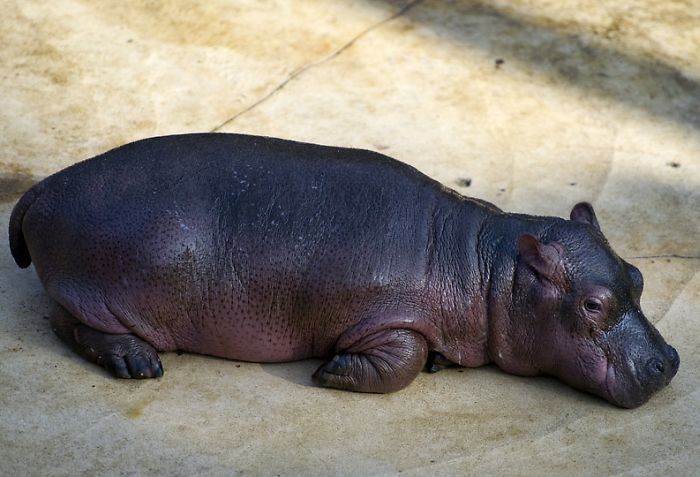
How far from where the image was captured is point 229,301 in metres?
5.21

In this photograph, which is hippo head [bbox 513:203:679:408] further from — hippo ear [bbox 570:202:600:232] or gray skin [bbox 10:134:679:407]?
hippo ear [bbox 570:202:600:232]

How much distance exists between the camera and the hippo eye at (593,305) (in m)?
5.14

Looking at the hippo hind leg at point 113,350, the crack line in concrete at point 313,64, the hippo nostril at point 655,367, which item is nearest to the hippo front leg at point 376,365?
the hippo hind leg at point 113,350

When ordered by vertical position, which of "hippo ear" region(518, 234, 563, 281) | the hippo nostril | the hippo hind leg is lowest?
the hippo nostril

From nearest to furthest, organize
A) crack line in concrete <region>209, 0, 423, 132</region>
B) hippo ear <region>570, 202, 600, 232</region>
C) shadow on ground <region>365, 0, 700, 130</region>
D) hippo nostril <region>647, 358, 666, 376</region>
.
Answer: hippo nostril <region>647, 358, 666, 376</region> → hippo ear <region>570, 202, 600, 232</region> → crack line in concrete <region>209, 0, 423, 132</region> → shadow on ground <region>365, 0, 700, 130</region>

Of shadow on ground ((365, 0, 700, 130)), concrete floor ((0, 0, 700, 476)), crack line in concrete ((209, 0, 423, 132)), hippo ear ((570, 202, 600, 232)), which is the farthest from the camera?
shadow on ground ((365, 0, 700, 130))

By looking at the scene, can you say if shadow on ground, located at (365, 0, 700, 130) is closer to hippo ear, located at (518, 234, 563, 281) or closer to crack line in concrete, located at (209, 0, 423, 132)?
crack line in concrete, located at (209, 0, 423, 132)

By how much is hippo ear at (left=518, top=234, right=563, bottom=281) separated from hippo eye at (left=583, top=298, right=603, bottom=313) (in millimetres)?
183

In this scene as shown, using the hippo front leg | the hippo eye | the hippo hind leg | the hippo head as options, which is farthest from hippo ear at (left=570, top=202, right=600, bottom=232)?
the hippo hind leg

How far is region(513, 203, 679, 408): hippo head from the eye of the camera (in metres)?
5.15

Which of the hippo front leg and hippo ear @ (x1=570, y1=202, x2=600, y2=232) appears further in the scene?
hippo ear @ (x1=570, y1=202, x2=600, y2=232)

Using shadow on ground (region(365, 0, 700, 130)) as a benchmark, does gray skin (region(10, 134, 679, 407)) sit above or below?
above

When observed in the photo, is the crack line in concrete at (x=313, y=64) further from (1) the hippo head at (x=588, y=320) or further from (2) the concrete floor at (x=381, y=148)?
(1) the hippo head at (x=588, y=320)

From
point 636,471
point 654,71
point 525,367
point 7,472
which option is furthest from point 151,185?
point 654,71
